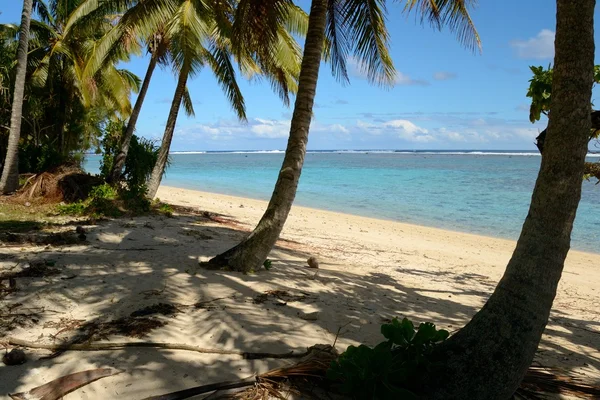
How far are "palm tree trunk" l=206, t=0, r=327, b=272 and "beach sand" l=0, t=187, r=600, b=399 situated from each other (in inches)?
11.7

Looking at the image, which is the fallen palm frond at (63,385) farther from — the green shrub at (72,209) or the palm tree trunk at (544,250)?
the green shrub at (72,209)

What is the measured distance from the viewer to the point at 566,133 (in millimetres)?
2600

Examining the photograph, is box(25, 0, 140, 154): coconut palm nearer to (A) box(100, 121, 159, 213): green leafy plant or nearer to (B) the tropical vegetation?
(B) the tropical vegetation

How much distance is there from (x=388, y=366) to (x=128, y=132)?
36.9 feet

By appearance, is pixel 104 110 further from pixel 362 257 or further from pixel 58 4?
pixel 362 257

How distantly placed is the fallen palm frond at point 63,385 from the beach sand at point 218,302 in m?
0.06

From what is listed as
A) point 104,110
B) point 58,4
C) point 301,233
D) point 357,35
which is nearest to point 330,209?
point 301,233

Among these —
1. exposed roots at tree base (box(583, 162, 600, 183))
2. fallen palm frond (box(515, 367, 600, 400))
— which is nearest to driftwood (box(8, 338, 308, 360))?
fallen palm frond (box(515, 367, 600, 400))

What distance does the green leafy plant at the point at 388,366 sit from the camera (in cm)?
244

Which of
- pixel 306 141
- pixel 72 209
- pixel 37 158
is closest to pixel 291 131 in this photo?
pixel 306 141

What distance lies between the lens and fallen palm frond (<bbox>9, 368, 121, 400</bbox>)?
8.75ft

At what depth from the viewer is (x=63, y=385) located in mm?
2754

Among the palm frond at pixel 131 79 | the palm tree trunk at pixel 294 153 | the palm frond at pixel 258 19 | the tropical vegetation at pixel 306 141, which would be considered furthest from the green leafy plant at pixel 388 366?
the palm frond at pixel 131 79

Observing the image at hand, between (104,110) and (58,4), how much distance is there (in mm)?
6195
